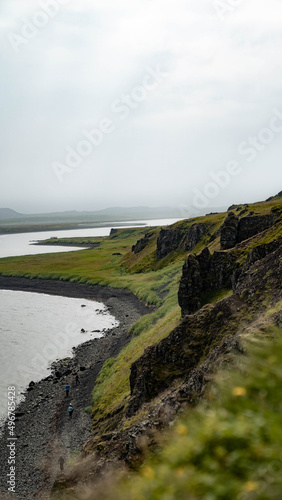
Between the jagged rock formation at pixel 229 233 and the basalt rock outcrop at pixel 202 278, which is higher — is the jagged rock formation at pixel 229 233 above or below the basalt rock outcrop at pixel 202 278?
above

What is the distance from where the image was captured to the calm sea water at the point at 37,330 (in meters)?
40.9

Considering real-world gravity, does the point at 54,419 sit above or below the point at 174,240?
below

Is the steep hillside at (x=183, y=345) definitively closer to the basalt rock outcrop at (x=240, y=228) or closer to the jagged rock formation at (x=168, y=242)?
the basalt rock outcrop at (x=240, y=228)

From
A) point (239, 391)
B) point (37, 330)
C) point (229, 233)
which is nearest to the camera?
point (239, 391)

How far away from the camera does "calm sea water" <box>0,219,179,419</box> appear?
40938 millimetres

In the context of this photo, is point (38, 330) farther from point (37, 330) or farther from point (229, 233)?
point (229, 233)

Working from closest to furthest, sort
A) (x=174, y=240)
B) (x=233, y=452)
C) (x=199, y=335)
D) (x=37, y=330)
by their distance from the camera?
(x=233, y=452), (x=199, y=335), (x=37, y=330), (x=174, y=240)

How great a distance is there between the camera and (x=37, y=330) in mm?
56594

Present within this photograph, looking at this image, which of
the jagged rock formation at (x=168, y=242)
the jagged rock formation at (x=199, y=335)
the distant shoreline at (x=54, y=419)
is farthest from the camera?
the jagged rock formation at (x=168, y=242)

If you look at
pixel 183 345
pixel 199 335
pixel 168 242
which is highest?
pixel 168 242

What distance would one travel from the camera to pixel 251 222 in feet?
154

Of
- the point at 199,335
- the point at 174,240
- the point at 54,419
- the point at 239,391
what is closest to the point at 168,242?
the point at 174,240

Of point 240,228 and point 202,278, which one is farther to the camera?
point 240,228

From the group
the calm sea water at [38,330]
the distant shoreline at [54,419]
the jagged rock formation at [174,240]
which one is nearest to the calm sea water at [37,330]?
the calm sea water at [38,330]
